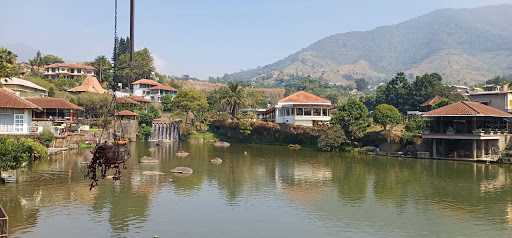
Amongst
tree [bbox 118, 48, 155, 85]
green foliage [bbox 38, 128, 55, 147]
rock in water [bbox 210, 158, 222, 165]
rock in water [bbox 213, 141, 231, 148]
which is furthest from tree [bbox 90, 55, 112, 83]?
rock in water [bbox 210, 158, 222, 165]

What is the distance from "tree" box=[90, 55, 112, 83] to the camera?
346 ft

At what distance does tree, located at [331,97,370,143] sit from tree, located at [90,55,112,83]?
185ft

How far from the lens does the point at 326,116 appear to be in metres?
73.1

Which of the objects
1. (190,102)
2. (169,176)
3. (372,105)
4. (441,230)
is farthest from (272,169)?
(372,105)

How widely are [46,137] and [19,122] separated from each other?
20.8 ft

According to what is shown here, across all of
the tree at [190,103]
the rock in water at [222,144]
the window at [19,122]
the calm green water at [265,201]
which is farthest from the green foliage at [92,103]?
the window at [19,122]

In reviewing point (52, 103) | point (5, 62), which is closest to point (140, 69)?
point (52, 103)

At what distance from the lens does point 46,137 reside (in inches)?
1913

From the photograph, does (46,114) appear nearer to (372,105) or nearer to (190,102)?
(190,102)

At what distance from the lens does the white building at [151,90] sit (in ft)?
324

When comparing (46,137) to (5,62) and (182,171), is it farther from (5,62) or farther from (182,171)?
(182,171)

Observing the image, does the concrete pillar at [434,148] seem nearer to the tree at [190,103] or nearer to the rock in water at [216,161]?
the rock in water at [216,161]

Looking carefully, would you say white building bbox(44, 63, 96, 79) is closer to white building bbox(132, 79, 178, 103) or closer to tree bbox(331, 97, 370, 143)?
white building bbox(132, 79, 178, 103)

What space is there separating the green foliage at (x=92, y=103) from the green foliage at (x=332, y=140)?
107 feet
